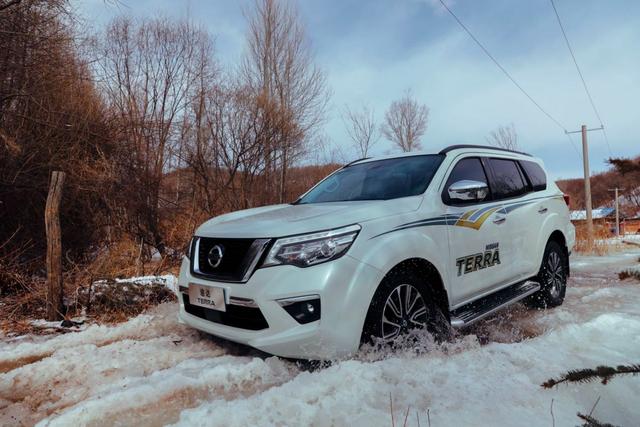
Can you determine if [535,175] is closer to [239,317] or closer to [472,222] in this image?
[472,222]

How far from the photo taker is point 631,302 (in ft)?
14.9

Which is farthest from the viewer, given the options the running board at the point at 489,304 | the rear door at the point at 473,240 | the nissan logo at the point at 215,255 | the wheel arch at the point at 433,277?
the rear door at the point at 473,240

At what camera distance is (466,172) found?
363cm

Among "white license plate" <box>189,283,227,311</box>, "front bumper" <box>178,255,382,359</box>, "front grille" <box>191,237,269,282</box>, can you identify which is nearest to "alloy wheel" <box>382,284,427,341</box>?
"front bumper" <box>178,255,382,359</box>

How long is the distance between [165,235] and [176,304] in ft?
18.5

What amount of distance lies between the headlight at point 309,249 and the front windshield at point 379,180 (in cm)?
91

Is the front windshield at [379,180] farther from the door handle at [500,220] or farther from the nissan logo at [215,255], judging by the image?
the nissan logo at [215,255]

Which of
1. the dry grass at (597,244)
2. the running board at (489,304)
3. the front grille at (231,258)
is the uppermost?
the front grille at (231,258)

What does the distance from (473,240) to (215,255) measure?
2051 millimetres

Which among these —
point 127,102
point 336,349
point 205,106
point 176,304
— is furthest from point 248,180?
point 336,349

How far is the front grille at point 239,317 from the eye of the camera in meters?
2.40

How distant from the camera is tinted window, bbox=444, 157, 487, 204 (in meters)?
3.38

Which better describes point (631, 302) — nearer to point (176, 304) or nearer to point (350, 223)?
point (350, 223)

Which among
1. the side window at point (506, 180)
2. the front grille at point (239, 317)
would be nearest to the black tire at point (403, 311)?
the front grille at point (239, 317)
